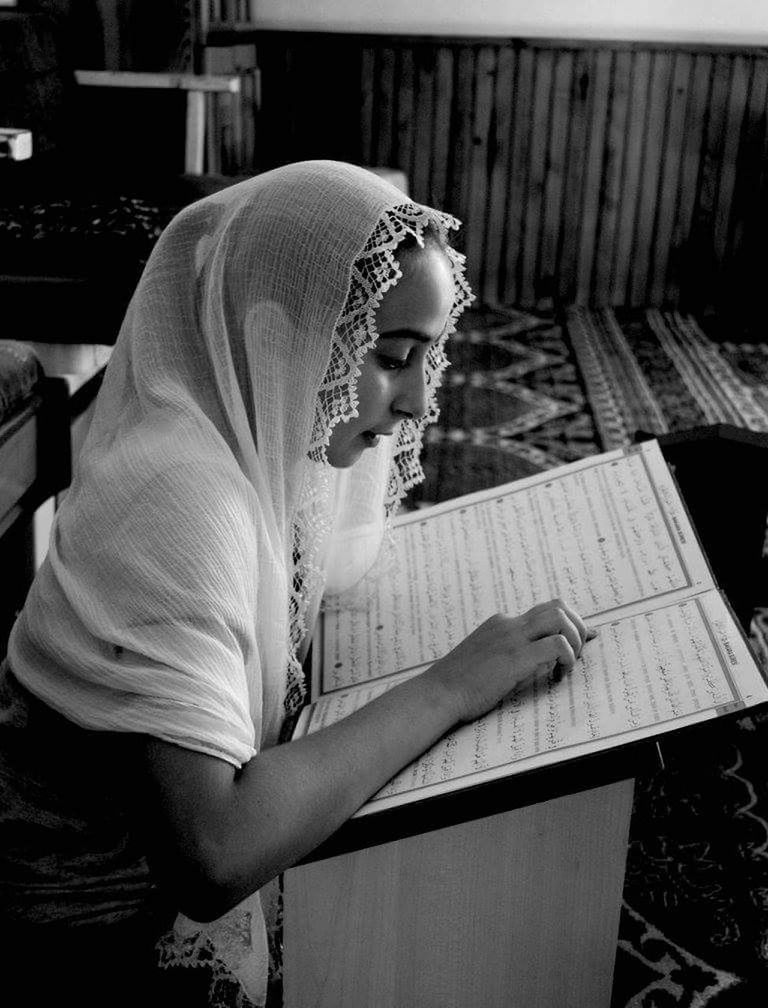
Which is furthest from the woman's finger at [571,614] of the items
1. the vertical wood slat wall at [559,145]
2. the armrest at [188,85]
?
the vertical wood slat wall at [559,145]

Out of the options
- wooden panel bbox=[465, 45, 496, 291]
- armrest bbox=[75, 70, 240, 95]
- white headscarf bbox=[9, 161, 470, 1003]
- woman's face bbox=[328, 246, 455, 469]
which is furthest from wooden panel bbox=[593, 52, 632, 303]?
woman's face bbox=[328, 246, 455, 469]

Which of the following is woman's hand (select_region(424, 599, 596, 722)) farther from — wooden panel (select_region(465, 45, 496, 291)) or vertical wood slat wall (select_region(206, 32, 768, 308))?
wooden panel (select_region(465, 45, 496, 291))

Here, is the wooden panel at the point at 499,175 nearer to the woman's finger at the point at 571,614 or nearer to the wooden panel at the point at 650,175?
the wooden panel at the point at 650,175

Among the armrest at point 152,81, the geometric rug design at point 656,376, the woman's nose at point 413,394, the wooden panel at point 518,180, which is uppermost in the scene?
the armrest at point 152,81

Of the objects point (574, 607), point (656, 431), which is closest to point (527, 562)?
point (574, 607)

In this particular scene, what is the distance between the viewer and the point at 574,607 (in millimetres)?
1140

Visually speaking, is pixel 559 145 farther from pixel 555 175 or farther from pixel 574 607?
pixel 574 607

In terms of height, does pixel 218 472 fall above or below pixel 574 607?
above

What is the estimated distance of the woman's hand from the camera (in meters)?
0.99

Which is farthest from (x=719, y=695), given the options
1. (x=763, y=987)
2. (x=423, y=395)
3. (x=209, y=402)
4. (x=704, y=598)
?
(x=763, y=987)

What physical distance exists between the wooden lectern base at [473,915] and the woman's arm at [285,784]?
0.08m

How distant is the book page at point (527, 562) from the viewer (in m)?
1.15

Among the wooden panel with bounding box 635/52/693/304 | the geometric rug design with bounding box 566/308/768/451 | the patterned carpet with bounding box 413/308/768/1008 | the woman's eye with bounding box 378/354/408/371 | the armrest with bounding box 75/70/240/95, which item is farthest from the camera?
the wooden panel with bounding box 635/52/693/304

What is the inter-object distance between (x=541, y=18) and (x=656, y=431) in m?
2.46
